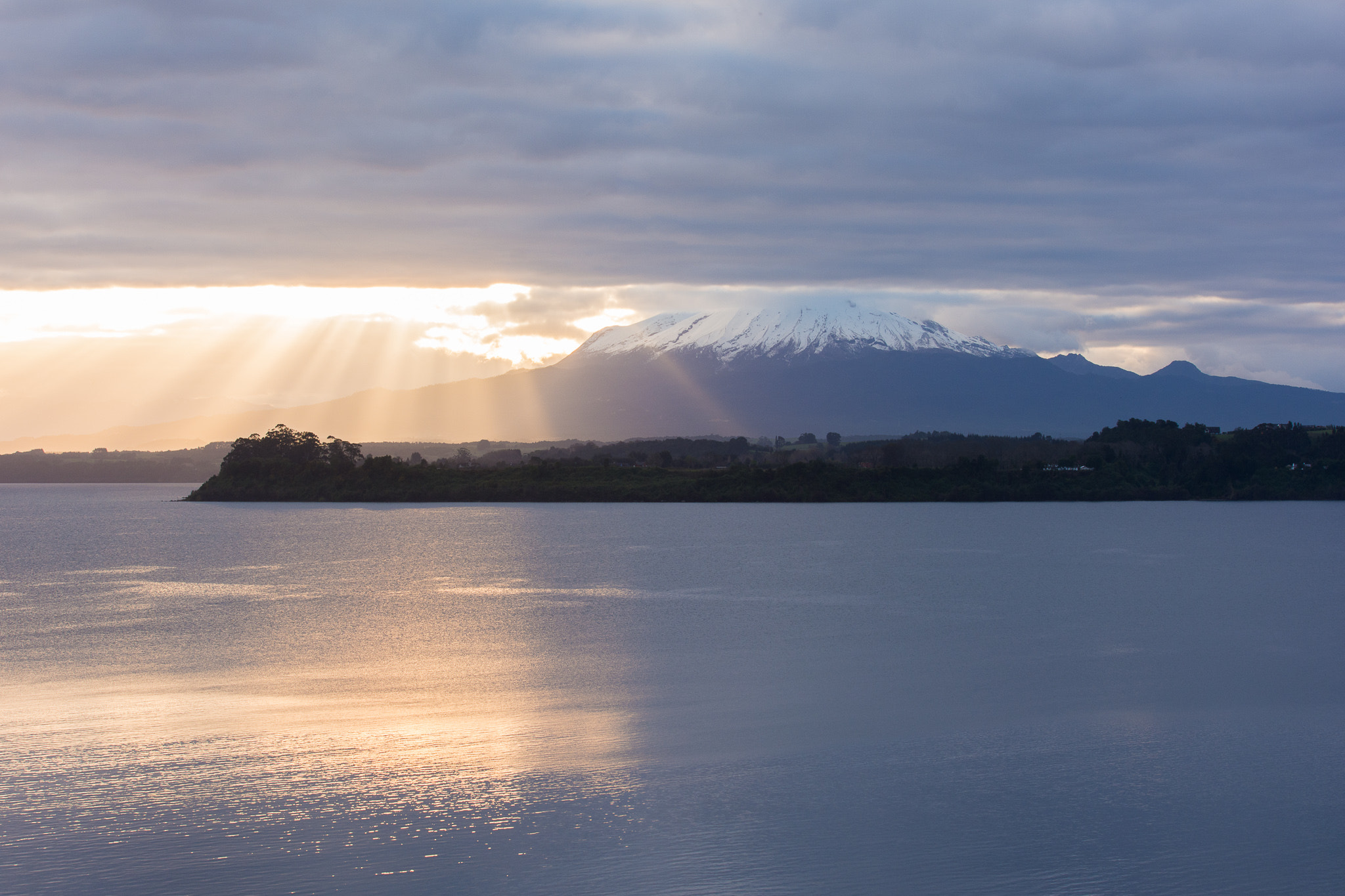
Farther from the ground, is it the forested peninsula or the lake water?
the forested peninsula

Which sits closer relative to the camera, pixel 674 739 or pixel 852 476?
pixel 674 739

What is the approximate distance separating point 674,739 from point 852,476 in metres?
102

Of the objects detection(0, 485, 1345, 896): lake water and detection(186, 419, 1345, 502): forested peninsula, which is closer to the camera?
detection(0, 485, 1345, 896): lake water

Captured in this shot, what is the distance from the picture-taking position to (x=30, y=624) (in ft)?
82.2

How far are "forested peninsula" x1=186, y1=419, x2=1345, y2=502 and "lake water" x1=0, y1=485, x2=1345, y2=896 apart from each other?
3087 inches

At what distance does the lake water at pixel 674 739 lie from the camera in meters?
9.53

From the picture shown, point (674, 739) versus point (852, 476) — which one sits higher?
point (852, 476)

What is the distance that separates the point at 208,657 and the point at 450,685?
5.76 meters

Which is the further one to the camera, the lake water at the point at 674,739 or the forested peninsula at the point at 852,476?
the forested peninsula at the point at 852,476

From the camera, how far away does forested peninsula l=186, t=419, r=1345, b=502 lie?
112 meters

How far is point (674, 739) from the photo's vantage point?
1365 cm

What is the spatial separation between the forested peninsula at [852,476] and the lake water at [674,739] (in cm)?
7841

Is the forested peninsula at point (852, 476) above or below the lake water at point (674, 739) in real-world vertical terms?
above

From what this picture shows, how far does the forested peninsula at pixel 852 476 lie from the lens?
11225 centimetres
